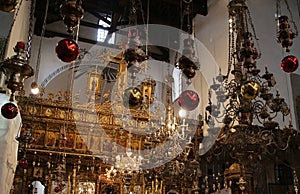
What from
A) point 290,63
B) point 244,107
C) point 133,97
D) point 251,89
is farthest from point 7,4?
point 244,107

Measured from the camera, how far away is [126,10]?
12.1 m

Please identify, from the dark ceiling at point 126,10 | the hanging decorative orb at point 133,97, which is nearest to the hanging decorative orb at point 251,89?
the hanging decorative orb at point 133,97

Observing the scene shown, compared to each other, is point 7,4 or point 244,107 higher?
point 7,4

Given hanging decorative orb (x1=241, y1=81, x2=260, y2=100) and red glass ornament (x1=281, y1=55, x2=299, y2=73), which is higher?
red glass ornament (x1=281, y1=55, x2=299, y2=73)

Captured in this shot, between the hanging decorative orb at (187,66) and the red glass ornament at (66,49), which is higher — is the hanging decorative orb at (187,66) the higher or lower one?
the higher one

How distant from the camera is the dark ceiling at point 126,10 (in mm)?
11859

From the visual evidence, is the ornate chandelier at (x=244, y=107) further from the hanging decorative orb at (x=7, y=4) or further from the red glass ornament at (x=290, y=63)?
the hanging decorative orb at (x=7, y=4)

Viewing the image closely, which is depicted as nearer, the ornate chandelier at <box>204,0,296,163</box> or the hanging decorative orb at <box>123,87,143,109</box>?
the hanging decorative orb at <box>123,87,143,109</box>

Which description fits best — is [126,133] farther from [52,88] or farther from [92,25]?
[92,25]

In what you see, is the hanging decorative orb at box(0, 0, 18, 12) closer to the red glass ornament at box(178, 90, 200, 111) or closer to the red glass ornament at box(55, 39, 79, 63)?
the red glass ornament at box(55, 39, 79, 63)

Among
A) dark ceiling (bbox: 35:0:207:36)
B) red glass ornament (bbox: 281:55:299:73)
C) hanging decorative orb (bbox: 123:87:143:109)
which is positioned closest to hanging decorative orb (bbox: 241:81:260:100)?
red glass ornament (bbox: 281:55:299:73)

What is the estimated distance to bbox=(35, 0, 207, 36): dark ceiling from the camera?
38.9ft

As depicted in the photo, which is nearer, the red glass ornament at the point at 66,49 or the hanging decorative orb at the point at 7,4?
the hanging decorative orb at the point at 7,4

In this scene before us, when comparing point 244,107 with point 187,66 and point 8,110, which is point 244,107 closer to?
point 187,66
